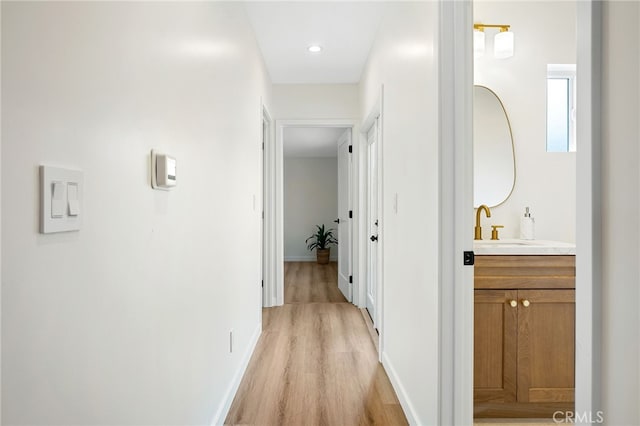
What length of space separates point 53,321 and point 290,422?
5.22ft

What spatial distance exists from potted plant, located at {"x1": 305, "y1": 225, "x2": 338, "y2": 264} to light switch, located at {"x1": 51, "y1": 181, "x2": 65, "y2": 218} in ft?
23.2

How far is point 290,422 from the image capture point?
6.64 ft

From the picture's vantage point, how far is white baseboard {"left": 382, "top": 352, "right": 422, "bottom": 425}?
196 cm

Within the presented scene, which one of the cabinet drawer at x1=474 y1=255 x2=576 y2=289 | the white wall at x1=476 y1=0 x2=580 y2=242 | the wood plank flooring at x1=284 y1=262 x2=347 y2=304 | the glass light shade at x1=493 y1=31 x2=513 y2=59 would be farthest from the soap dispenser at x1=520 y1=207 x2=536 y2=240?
the wood plank flooring at x1=284 y1=262 x2=347 y2=304

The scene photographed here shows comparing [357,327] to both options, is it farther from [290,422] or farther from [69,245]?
[69,245]

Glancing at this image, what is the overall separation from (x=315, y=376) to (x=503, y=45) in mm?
2340

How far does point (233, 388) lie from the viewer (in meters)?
2.26

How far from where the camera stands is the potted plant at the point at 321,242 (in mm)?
7766

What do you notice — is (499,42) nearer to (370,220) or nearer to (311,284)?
(370,220)

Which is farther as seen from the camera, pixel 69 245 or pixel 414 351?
pixel 414 351

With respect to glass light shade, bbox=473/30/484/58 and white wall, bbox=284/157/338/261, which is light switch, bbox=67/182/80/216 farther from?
white wall, bbox=284/157/338/261

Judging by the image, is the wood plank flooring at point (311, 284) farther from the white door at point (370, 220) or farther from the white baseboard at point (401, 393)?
the white baseboard at point (401, 393)

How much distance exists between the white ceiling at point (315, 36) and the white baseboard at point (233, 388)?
230cm

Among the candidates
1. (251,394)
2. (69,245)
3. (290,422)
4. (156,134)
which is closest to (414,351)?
(290,422)
